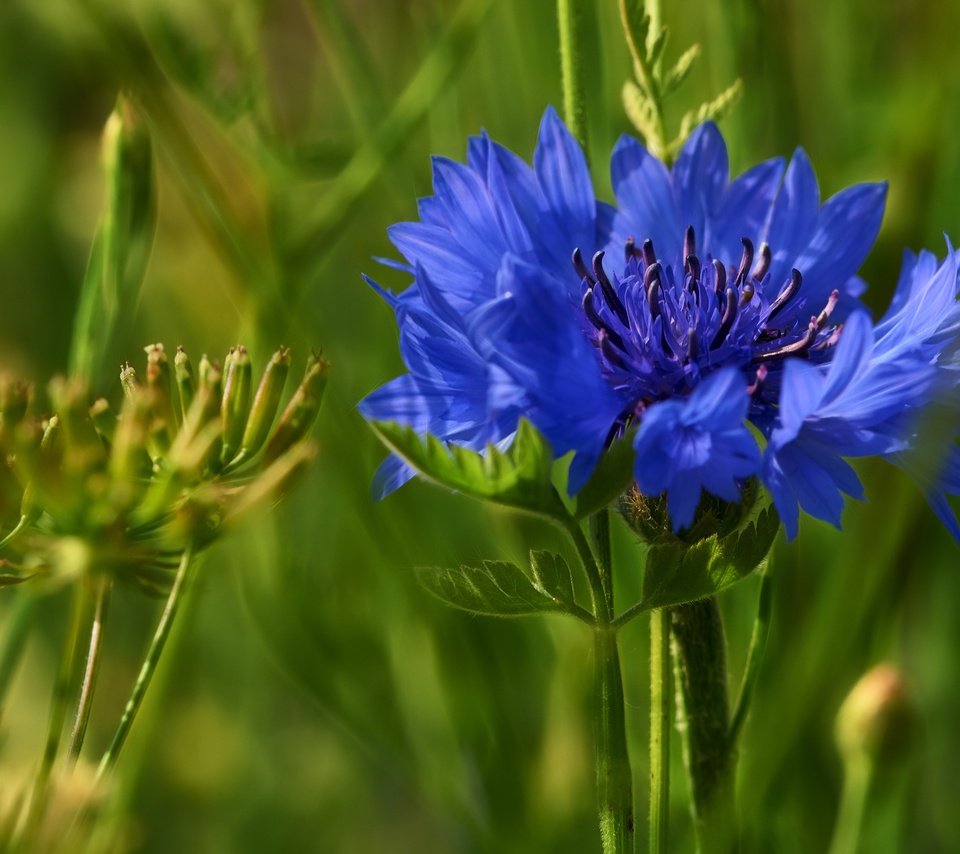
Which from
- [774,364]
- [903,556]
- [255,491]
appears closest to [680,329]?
[774,364]

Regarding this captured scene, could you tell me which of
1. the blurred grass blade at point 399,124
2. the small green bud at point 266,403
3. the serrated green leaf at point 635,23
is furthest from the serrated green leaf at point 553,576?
the blurred grass blade at point 399,124

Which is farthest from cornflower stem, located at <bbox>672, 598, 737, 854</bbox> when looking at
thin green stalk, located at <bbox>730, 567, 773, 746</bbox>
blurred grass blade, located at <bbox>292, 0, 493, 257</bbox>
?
blurred grass blade, located at <bbox>292, 0, 493, 257</bbox>

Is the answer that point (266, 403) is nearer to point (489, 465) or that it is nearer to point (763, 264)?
point (489, 465)

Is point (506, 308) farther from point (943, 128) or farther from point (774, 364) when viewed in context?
point (943, 128)

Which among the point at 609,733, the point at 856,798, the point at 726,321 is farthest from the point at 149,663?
the point at 856,798

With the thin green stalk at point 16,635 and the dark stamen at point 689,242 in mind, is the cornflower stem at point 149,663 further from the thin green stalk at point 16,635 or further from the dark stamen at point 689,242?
the dark stamen at point 689,242

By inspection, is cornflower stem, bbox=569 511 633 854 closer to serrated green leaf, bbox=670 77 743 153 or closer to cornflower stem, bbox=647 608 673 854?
cornflower stem, bbox=647 608 673 854
